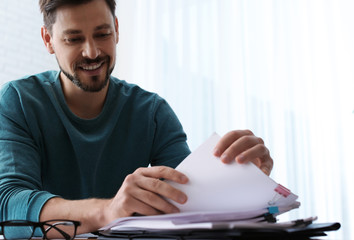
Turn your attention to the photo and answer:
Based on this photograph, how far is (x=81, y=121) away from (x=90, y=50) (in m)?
0.23

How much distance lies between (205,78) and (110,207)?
2.37 metres

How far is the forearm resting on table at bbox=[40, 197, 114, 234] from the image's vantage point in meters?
0.70

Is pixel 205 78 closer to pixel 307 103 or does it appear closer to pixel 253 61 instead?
pixel 253 61

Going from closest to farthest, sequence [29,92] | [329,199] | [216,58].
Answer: [29,92] → [329,199] → [216,58]

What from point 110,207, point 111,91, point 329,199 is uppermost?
point 111,91

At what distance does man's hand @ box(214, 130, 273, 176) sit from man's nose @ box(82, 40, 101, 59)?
0.64 metres

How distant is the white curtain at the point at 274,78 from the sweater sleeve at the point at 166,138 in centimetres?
141

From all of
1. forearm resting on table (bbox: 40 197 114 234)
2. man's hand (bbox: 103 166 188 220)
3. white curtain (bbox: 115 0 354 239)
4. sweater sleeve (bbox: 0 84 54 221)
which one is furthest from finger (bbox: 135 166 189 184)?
white curtain (bbox: 115 0 354 239)

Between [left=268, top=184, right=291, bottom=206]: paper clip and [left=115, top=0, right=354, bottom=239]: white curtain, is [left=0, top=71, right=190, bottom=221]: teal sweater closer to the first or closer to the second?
[left=268, top=184, right=291, bottom=206]: paper clip

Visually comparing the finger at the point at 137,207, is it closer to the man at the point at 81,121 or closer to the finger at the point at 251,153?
the finger at the point at 251,153

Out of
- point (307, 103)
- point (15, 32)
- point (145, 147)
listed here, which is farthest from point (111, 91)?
point (15, 32)

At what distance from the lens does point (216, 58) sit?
2.92 m

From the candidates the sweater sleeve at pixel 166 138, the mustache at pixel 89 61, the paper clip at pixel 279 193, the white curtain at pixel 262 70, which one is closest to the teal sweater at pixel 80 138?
the sweater sleeve at pixel 166 138

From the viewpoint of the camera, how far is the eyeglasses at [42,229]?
65 centimetres
